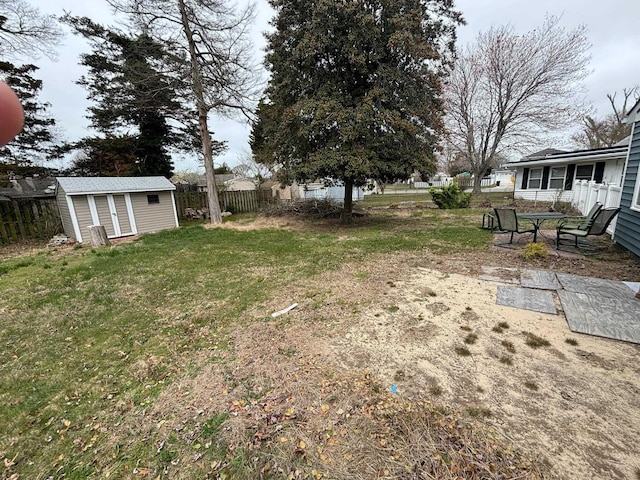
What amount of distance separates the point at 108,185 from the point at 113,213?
1.04 m

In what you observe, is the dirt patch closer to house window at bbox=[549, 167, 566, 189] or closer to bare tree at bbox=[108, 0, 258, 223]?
bare tree at bbox=[108, 0, 258, 223]

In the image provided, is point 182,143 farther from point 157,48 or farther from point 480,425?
point 480,425

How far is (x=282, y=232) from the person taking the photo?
9.71 m

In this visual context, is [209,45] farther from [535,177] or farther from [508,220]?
[535,177]

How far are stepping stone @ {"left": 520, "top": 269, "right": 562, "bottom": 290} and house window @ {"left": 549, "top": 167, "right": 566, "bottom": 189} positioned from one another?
46.9ft

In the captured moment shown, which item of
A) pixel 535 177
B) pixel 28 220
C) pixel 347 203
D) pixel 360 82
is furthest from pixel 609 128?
pixel 28 220

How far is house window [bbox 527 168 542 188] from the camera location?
52.3ft

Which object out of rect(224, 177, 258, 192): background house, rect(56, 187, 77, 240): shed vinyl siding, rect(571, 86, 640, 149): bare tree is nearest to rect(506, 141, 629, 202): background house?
rect(571, 86, 640, 149): bare tree

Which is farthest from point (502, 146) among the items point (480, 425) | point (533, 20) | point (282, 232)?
point (480, 425)

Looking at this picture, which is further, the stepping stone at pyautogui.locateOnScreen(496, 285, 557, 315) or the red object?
the stepping stone at pyautogui.locateOnScreen(496, 285, 557, 315)

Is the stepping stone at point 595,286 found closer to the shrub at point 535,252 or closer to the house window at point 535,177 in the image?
the shrub at point 535,252

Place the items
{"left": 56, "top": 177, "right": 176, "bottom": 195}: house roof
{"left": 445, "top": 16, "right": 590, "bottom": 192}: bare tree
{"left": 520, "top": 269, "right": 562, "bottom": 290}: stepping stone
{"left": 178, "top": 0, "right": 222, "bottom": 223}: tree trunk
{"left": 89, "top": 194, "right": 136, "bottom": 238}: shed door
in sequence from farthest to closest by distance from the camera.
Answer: {"left": 445, "top": 16, "right": 590, "bottom": 192}: bare tree < {"left": 178, "top": 0, "right": 222, "bottom": 223}: tree trunk < {"left": 89, "top": 194, "right": 136, "bottom": 238}: shed door < {"left": 56, "top": 177, "right": 176, "bottom": 195}: house roof < {"left": 520, "top": 269, "right": 562, "bottom": 290}: stepping stone

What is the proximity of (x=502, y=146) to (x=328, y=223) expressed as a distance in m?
16.1

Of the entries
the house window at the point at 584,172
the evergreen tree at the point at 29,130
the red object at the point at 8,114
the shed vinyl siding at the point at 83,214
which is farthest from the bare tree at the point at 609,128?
the evergreen tree at the point at 29,130
